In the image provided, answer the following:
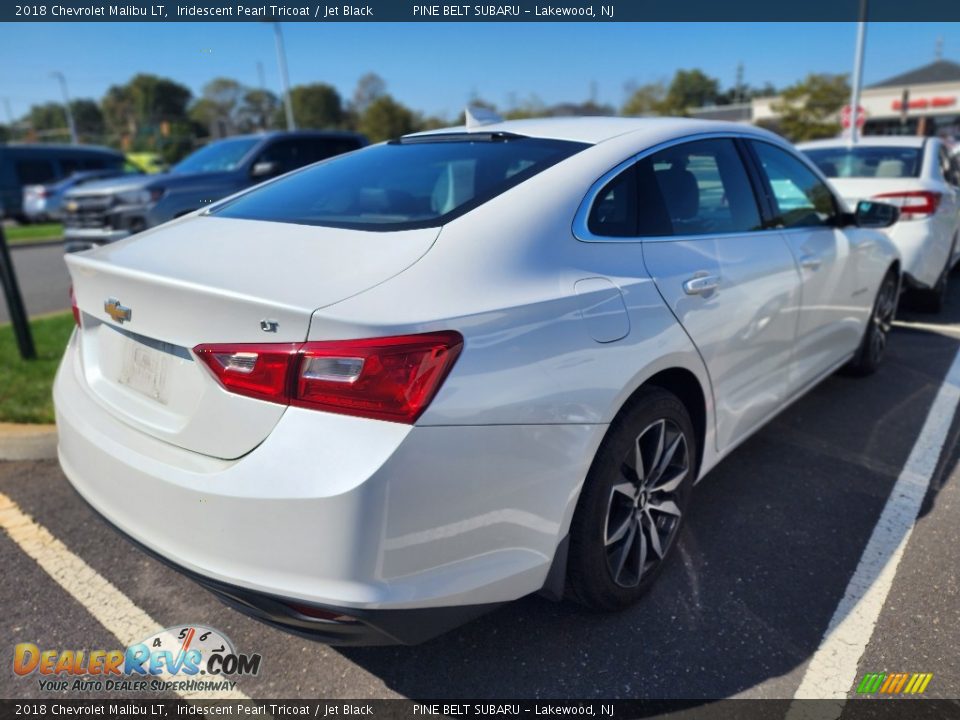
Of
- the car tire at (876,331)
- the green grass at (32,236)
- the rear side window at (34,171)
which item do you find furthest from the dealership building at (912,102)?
the car tire at (876,331)

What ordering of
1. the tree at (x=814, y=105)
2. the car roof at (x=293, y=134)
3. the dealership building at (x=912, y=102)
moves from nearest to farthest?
the car roof at (x=293, y=134), the tree at (x=814, y=105), the dealership building at (x=912, y=102)

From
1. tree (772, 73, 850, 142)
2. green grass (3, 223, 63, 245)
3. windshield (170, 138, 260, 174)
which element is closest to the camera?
windshield (170, 138, 260, 174)

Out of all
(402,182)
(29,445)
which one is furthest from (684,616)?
(29,445)

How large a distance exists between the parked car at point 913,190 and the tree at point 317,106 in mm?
71286

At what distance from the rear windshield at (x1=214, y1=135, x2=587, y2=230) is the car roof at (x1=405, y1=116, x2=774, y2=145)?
0.11 meters

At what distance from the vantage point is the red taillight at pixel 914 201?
568 cm

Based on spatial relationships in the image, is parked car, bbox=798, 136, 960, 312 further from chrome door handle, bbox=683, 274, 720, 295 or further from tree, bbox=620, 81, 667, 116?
tree, bbox=620, 81, 667, 116

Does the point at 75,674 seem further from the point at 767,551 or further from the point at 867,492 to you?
the point at 867,492

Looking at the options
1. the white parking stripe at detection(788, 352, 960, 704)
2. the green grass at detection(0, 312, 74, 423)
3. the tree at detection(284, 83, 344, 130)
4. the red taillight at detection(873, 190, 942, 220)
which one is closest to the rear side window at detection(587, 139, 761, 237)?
the white parking stripe at detection(788, 352, 960, 704)

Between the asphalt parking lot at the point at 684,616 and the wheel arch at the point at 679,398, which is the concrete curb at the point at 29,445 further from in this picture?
the wheel arch at the point at 679,398

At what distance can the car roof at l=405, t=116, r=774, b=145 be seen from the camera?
8.67ft

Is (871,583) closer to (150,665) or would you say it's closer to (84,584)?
(150,665)

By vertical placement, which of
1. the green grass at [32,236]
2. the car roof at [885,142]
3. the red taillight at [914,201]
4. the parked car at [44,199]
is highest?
the car roof at [885,142]

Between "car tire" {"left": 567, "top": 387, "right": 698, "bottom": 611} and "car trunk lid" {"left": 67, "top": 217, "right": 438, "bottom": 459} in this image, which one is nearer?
"car trunk lid" {"left": 67, "top": 217, "right": 438, "bottom": 459}
